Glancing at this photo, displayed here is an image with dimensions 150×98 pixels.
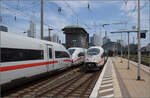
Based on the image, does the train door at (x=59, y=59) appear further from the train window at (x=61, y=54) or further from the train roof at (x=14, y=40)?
the train roof at (x=14, y=40)

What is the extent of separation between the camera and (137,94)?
6.73 metres

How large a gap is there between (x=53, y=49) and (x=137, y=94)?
284 inches

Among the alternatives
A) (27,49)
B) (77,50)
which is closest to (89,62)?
(77,50)

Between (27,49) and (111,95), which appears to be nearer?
(111,95)

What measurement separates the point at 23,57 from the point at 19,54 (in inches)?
14.3

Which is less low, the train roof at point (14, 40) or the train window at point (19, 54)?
the train roof at point (14, 40)

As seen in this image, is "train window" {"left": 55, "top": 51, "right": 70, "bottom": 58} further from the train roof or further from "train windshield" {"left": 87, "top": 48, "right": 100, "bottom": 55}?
the train roof

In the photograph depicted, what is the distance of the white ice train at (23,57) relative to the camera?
6734 millimetres

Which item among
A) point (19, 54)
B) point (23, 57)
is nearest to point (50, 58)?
point (23, 57)

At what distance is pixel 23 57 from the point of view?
318 inches

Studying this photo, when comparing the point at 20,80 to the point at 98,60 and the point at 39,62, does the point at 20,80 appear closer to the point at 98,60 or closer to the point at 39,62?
the point at 39,62

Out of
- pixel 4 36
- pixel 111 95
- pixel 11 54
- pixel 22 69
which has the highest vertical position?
pixel 4 36

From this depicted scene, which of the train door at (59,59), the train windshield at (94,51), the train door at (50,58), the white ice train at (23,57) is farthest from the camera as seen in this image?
the train windshield at (94,51)

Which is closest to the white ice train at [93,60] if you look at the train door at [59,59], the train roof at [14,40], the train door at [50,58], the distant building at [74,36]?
the train door at [59,59]
